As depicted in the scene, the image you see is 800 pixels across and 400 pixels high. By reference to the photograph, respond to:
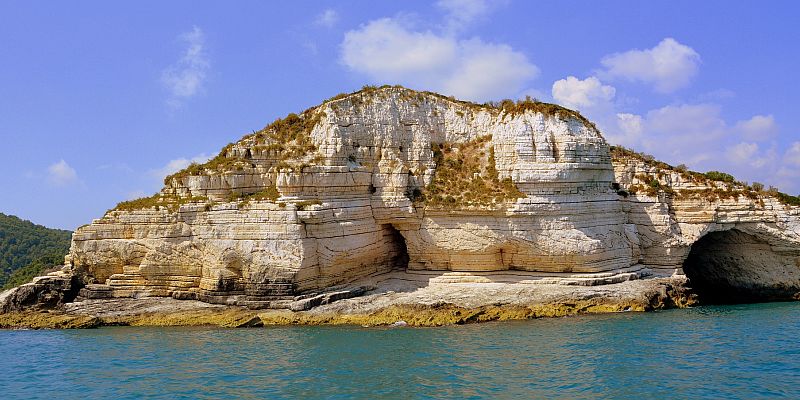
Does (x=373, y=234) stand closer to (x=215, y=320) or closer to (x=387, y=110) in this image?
(x=387, y=110)

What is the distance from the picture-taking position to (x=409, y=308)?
2592 cm

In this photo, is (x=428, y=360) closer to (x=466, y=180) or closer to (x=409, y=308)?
(x=409, y=308)

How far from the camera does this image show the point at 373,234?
30047mm

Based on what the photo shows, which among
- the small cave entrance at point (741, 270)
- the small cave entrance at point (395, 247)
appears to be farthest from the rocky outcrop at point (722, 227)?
the small cave entrance at point (395, 247)

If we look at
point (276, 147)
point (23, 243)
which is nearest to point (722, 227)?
point (276, 147)

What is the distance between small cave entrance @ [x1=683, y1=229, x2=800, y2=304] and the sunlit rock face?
780 millimetres

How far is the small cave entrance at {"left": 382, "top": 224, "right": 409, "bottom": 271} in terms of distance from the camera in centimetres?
3123

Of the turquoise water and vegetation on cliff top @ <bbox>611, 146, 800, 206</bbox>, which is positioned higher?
vegetation on cliff top @ <bbox>611, 146, 800, 206</bbox>

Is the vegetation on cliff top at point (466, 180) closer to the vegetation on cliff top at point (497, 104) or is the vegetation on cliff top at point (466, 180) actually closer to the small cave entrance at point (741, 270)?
the vegetation on cliff top at point (497, 104)

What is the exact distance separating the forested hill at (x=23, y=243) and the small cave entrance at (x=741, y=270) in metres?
54.7

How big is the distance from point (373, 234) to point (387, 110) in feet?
20.8

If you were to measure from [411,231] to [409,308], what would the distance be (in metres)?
5.18

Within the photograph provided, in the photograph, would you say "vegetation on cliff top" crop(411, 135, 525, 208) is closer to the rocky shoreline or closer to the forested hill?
the rocky shoreline

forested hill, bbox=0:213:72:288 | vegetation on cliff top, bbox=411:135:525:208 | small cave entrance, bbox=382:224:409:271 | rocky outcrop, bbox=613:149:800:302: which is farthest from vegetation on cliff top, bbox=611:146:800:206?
forested hill, bbox=0:213:72:288
